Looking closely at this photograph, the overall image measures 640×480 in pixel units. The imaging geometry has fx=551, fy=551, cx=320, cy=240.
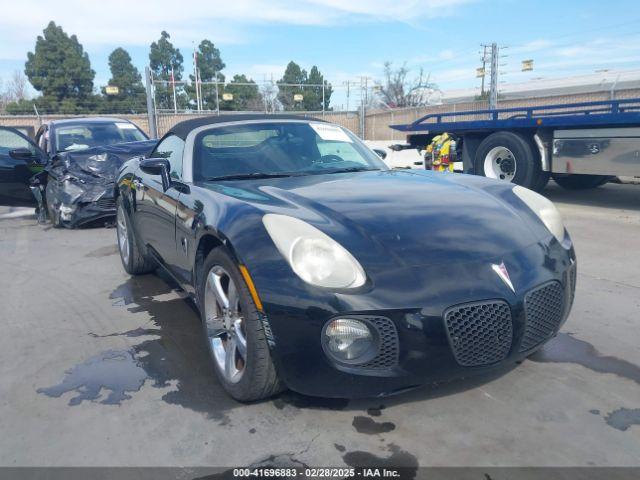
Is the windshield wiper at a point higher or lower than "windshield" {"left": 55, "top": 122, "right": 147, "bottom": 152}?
lower

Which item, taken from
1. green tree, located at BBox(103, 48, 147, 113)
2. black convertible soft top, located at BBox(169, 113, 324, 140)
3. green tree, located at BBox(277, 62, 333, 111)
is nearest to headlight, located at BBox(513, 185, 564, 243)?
black convertible soft top, located at BBox(169, 113, 324, 140)

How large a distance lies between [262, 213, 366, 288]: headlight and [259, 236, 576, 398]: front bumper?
67 mm

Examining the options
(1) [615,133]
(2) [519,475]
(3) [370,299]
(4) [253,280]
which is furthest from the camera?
(1) [615,133]

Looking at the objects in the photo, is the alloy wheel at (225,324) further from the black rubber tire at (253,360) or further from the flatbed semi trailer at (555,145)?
the flatbed semi trailer at (555,145)

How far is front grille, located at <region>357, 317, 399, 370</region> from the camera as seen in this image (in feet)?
7.28

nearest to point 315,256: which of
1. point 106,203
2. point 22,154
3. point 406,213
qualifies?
point 406,213

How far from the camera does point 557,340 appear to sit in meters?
3.33

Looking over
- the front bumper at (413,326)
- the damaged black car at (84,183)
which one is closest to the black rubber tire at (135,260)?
the damaged black car at (84,183)

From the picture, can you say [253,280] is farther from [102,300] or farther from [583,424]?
[102,300]

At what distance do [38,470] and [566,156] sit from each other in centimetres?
799

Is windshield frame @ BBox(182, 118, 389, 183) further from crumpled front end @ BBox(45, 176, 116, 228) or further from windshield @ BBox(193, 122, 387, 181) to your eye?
crumpled front end @ BBox(45, 176, 116, 228)

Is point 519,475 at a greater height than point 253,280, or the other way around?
point 253,280

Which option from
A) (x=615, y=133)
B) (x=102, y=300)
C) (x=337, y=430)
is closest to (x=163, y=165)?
(x=102, y=300)

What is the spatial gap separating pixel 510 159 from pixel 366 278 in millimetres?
7616
